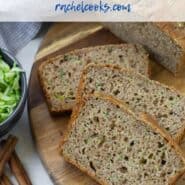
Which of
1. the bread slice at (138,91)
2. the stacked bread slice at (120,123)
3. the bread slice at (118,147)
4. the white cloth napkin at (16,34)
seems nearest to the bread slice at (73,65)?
the stacked bread slice at (120,123)

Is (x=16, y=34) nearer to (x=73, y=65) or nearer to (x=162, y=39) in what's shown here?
(x=73, y=65)

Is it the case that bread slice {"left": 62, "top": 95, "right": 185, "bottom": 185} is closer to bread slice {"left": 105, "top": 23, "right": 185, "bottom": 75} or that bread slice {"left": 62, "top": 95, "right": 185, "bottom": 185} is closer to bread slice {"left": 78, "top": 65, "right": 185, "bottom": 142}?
bread slice {"left": 78, "top": 65, "right": 185, "bottom": 142}

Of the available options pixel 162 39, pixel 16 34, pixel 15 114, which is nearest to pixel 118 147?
pixel 15 114

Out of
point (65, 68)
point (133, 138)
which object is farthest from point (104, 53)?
point (133, 138)

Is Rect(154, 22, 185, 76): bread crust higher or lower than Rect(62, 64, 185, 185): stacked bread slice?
higher

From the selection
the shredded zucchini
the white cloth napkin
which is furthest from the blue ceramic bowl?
the white cloth napkin

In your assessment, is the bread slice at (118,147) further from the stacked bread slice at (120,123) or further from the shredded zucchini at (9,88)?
the shredded zucchini at (9,88)

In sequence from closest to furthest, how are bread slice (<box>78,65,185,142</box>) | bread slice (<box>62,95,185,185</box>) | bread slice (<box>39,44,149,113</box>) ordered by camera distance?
1. bread slice (<box>62,95,185,185</box>)
2. bread slice (<box>78,65,185,142</box>)
3. bread slice (<box>39,44,149,113</box>)
